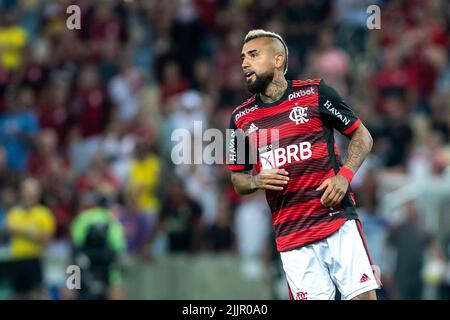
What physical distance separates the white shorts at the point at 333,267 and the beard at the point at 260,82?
1245 millimetres

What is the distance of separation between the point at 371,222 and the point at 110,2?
26.0 ft

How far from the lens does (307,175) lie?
831 cm

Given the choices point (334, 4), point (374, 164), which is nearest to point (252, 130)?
point (374, 164)

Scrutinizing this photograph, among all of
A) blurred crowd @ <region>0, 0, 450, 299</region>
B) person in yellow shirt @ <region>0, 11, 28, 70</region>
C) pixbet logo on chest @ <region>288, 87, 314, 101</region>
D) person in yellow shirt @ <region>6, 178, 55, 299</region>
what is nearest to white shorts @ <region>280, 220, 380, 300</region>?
pixbet logo on chest @ <region>288, 87, 314, 101</region>

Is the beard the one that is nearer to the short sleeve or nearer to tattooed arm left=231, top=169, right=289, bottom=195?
the short sleeve

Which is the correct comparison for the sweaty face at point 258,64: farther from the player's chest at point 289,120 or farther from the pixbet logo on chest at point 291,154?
the pixbet logo on chest at point 291,154

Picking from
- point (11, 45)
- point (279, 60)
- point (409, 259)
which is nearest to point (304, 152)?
point (279, 60)

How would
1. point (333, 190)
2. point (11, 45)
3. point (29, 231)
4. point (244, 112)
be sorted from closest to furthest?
point (333, 190) < point (244, 112) < point (29, 231) < point (11, 45)

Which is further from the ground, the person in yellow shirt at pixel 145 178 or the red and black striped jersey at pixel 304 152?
the person in yellow shirt at pixel 145 178

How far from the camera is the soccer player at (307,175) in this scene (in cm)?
827

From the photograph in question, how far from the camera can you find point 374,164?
54.9ft

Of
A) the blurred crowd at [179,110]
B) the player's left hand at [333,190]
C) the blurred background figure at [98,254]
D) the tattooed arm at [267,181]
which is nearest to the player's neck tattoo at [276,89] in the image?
the tattooed arm at [267,181]

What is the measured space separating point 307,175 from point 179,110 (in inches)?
394

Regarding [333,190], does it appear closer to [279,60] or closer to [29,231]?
[279,60]
